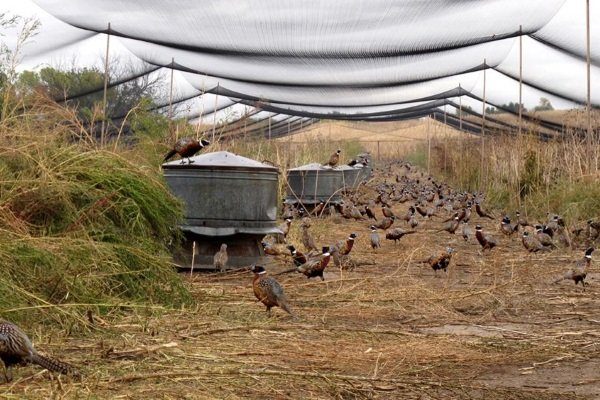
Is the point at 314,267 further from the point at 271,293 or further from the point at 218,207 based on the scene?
the point at 271,293

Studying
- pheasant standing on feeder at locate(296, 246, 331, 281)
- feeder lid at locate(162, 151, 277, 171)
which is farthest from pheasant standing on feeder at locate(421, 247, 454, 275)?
feeder lid at locate(162, 151, 277, 171)

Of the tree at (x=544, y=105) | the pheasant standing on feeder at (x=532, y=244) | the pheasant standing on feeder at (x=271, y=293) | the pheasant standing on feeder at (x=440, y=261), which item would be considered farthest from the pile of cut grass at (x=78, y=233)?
the tree at (x=544, y=105)

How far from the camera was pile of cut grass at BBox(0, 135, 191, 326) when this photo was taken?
556 cm

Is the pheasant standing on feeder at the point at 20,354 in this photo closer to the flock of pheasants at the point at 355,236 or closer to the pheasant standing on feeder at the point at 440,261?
the flock of pheasants at the point at 355,236

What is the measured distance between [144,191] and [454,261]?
465 centimetres

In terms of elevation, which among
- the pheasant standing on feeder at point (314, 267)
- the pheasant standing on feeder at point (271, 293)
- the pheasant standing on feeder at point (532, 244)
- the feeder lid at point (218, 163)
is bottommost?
the pheasant standing on feeder at point (271, 293)

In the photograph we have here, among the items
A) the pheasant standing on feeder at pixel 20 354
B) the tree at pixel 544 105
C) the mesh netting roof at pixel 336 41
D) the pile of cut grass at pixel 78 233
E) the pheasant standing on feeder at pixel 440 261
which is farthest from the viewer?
the tree at pixel 544 105

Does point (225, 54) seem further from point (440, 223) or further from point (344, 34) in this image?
point (440, 223)

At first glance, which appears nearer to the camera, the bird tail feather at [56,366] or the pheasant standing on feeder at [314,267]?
the bird tail feather at [56,366]

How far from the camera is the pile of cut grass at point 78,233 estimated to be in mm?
5562

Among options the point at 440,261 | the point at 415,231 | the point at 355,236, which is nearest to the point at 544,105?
the point at 415,231

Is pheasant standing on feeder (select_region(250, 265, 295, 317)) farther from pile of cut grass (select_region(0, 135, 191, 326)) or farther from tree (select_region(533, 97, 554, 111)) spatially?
tree (select_region(533, 97, 554, 111))

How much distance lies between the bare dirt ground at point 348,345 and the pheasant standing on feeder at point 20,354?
2.9 inches

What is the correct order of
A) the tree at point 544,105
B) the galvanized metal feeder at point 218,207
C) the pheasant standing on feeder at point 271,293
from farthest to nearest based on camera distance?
the tree at point 544,105 → the galvanized metal feeder at point 218,207 → the pheasant standing on feeder at point 271,293
